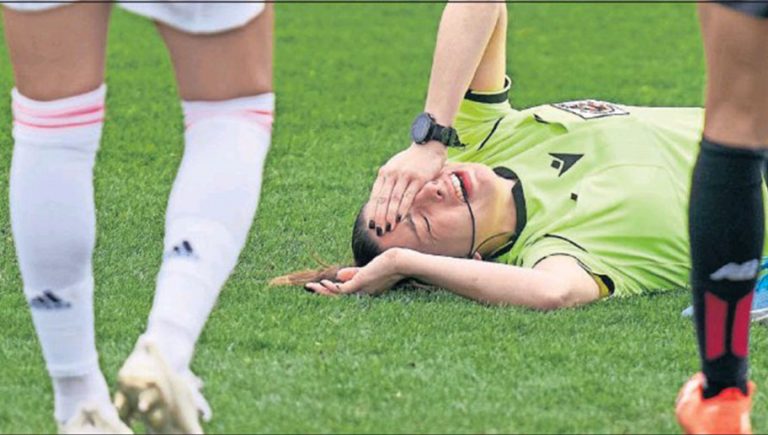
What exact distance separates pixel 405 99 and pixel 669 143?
3.69 m

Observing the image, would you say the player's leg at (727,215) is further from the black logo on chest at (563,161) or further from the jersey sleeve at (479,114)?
the jersey sleeve at (479,114)

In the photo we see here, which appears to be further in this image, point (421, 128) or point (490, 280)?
point (490, 280)

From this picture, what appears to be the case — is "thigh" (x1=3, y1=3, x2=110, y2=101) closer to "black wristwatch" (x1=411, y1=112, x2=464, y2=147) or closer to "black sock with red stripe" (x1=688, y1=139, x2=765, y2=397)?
"black sock with red stripe" (x1=688, y1=139, x2=765, y2=397)

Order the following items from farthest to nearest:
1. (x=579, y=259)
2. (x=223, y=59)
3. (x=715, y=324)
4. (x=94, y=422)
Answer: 1. (x=579, y=259)
2. (x=715, y=324)
3. (x=94, y=422)
4. (x=223, y=59)

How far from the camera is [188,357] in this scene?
2941 millimetres

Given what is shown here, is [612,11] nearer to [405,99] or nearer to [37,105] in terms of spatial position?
[405,99]

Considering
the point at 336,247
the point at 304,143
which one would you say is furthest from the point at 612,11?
the point at 336,247

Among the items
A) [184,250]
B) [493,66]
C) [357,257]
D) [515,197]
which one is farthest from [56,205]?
[493,66]

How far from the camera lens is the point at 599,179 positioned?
4898 mm

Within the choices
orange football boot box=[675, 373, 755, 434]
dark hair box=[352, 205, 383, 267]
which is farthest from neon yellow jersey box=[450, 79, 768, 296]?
orange football boot box=[675, 373, 755, 434]

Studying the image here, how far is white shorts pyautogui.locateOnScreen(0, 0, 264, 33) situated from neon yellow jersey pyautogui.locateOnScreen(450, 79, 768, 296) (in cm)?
196

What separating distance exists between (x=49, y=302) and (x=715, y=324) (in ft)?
3.89

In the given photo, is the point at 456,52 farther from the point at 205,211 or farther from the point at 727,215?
the point at 205,211

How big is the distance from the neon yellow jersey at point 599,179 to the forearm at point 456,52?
0.51m
